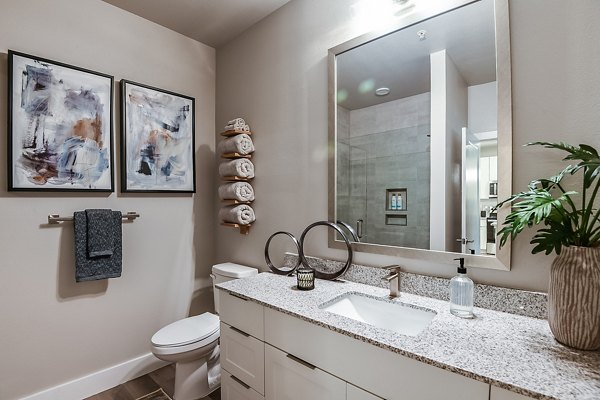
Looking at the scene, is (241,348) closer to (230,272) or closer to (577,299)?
(230,272)

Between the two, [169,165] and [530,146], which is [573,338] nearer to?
[530,146]

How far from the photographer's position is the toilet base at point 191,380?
6.00 feet

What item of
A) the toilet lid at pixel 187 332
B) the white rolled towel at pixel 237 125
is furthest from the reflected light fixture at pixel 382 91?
the toilet lid at pixel 187 332

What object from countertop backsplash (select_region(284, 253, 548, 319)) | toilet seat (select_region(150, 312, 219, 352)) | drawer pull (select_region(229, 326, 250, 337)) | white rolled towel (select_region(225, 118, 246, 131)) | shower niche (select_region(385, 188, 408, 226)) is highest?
white rolled towel (select_region(225, 118, 246, 131))

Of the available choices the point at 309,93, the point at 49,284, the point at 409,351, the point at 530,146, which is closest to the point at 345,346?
the point at 409,351

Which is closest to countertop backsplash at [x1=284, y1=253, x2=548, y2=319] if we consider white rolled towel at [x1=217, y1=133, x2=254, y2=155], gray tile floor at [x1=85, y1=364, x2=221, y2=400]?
white rolled towel at [x1=217, y1=133, x2=254, y2=155]

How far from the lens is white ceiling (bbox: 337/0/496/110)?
1260 millimetres

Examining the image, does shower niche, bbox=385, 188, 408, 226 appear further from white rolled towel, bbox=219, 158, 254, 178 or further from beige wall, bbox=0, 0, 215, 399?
beige wall, bbox=0, 0, 215, 399

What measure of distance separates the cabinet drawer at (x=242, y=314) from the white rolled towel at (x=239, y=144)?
1.04 meters

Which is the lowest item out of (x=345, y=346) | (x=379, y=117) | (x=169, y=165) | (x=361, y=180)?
(x=345, y=346)

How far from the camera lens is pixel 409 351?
2.92 ft

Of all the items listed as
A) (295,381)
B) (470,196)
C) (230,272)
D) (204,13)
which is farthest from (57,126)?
(470,196)

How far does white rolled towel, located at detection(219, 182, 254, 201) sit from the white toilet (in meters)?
0.55

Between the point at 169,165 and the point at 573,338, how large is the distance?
7.91 feet
